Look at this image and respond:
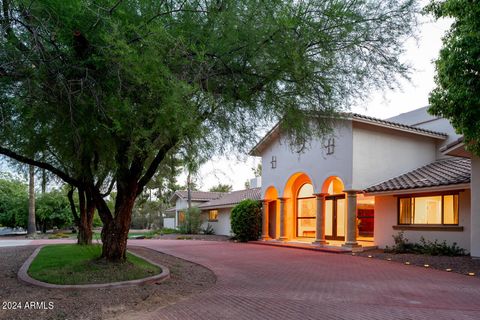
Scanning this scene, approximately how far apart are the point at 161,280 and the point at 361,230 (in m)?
14.4

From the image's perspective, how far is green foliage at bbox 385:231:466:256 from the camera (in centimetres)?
1499

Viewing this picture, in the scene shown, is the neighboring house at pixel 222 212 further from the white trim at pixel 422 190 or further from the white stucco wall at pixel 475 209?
the white stucco wall at pixel 475 209

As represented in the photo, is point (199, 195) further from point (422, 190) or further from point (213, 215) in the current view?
point (422, 190)

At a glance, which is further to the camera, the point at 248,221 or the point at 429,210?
the point at 248,221

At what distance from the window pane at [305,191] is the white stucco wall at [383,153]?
5.23 metres

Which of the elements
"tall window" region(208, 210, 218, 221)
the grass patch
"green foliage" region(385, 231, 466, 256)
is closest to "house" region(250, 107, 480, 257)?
"green foliage" region(385, 231, 466, 256)

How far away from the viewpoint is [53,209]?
35.2 metres

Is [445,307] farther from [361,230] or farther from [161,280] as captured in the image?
[361,230]

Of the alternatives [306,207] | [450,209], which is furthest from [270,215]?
[450,209]

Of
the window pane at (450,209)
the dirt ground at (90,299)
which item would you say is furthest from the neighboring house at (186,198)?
the dirt ground at (90,299)

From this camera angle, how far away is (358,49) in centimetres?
906

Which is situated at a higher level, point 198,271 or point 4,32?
point 4,32

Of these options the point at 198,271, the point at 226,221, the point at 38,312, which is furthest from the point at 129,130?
the point at 226,221

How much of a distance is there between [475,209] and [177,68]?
1088cm
